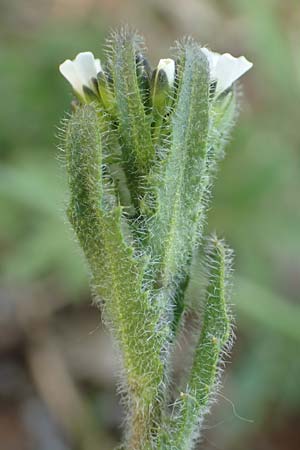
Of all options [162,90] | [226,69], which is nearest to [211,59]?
[226,69]

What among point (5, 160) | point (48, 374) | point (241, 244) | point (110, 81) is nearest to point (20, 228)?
point (5, 160)

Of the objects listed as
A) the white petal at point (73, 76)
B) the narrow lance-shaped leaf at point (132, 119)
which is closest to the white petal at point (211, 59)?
the narrow lance-shaped leaf at point (132, 119)

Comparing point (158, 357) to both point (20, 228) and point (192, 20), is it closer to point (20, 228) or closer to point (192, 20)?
point (20, 228)

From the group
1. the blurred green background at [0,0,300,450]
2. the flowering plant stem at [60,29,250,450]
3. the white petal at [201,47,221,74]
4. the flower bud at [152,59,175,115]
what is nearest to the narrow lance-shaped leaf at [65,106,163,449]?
the flowering plant stem at [60,29,250,450]

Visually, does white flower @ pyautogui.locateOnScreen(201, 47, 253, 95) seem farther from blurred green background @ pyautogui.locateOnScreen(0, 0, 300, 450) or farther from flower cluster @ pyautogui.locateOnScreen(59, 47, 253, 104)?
blurred green background @ pyautogui.locateOnScreen(0, 0, 300, 450)

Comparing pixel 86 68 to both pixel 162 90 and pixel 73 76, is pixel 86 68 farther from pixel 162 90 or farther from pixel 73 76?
pixel 162 90

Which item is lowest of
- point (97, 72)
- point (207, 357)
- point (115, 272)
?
point (207, 357)

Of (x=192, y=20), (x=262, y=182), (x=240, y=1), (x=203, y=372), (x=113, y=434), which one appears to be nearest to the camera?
(x=203, y=372)
